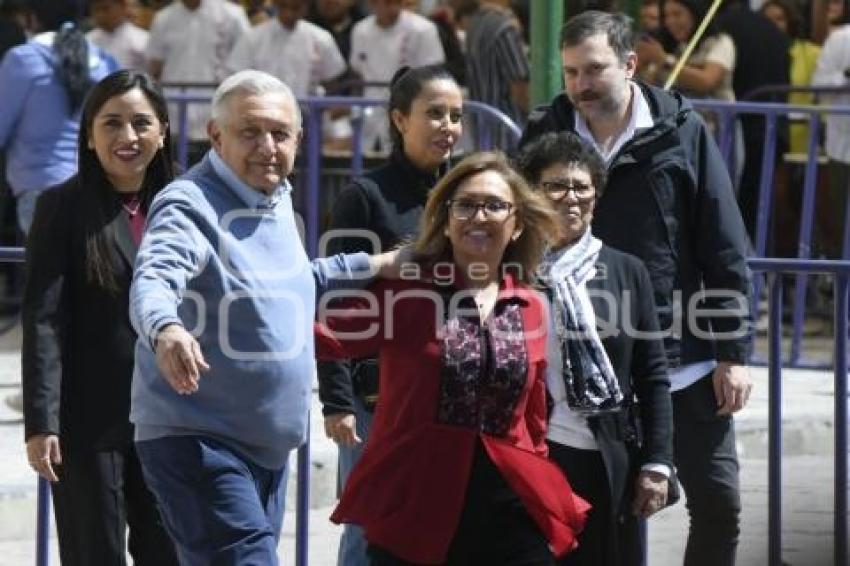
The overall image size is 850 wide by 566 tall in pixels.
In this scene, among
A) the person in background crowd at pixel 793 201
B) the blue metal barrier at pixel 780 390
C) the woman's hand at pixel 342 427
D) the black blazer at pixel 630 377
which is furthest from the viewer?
the person in background crowd at pixel 793 201

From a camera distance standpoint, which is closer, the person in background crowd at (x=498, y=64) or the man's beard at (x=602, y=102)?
the man's beard at (x=602, y=102)

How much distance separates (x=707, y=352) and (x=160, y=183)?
5.24ft

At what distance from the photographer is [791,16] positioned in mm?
15969

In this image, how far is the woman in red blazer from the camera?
5.88 meters

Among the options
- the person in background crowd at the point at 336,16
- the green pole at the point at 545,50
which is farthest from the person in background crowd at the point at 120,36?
the green pole at the point at 545,50

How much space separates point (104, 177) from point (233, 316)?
90cm

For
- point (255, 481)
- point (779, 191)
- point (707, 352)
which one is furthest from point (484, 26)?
point (255, 481)

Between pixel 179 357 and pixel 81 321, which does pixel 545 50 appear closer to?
pixel 81 321

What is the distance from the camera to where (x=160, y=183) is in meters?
6.63

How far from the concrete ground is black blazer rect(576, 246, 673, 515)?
224cm

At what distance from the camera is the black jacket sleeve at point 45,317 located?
6297mm

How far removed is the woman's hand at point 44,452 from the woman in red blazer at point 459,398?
740mm

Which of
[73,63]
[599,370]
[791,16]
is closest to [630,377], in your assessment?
[599,370]

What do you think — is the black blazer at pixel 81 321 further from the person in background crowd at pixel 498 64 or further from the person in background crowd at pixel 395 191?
the person in background crowd at pixel 498 64
